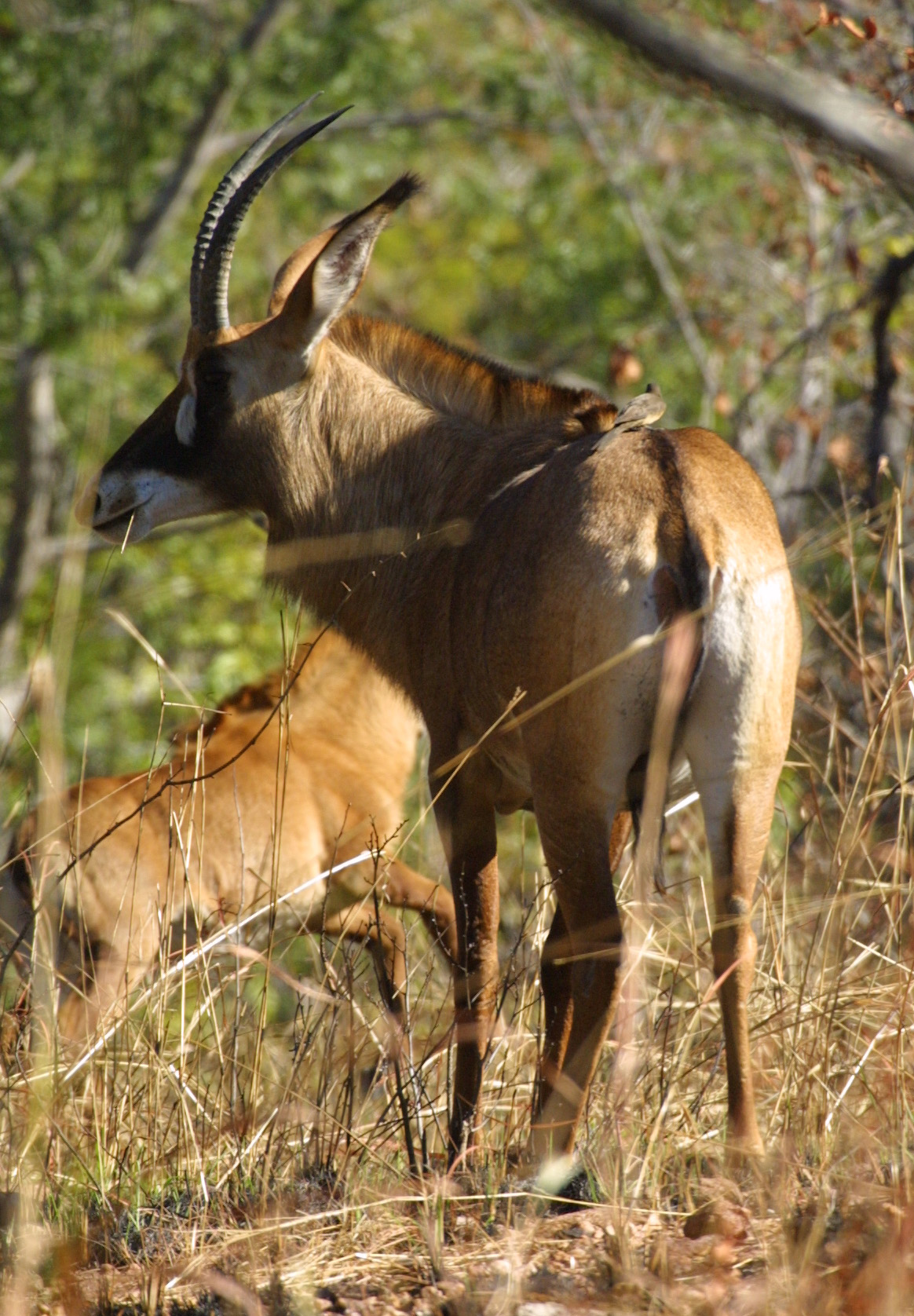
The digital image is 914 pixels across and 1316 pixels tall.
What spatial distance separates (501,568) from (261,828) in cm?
292

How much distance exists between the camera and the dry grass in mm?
2934

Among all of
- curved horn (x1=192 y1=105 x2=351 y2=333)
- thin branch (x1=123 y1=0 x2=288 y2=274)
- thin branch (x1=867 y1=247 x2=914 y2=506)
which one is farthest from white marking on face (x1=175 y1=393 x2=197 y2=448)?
thin branch (x1=123 y1=0 x2=288 y2=274)

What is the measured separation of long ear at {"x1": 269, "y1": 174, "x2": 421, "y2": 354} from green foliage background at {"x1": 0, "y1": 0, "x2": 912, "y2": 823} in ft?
Result: 15.7

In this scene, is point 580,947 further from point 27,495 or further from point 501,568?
point 27,495

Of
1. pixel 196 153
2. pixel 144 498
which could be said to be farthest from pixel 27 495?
pixel 144 498

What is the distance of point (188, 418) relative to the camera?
4.89 m

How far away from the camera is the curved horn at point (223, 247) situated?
15.9 ft

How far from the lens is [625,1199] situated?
336 cm

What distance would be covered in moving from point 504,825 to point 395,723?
2.01 meters

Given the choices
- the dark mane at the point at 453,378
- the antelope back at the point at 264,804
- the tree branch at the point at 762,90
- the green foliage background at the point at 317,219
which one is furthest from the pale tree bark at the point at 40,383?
the tree branch at the point at 762,90

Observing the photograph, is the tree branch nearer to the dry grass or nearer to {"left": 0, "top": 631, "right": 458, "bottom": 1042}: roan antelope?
the dry grass

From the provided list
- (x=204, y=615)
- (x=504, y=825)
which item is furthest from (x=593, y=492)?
(x=204, y=615)

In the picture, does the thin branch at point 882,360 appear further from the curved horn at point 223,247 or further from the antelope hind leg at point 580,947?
the antelope hind leg at point 580,947

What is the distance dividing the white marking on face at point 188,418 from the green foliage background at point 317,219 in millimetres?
4519
